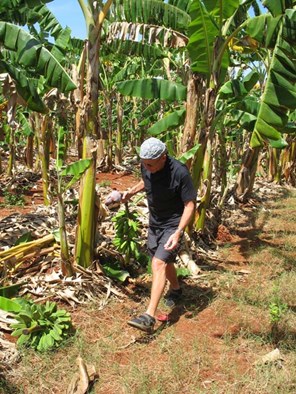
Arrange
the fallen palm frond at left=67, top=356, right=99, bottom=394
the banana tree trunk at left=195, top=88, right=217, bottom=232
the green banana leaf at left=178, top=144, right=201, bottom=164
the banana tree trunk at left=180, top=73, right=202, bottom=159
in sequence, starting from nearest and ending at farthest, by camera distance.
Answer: the fallen palm frond at left=67, top=356, right=99, bottom=394 < the green banana leaf at left=178, top=144, right=201, bottom=164 < the banana tree trunk at left=195, top=88, right=217, bottom=232 < the banana tree trunk at left=180, top=73, right=202, bottom=159

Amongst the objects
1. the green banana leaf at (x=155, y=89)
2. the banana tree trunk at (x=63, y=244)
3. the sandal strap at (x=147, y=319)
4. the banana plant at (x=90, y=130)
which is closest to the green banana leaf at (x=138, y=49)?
the green banana leaf at (x=155, y=89)

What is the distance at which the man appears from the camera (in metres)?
3.65

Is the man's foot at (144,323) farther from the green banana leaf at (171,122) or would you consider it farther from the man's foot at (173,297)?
the green banana leaf at (171,122)

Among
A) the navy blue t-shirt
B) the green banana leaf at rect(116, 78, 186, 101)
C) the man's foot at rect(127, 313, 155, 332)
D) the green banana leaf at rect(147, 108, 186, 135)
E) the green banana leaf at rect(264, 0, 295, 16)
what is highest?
the green banana leaf at rect(264, 0, 295, 16)

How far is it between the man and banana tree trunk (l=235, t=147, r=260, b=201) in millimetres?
5296

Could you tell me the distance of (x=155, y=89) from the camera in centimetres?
574

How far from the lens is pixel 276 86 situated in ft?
12.4

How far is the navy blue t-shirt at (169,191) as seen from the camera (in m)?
3.87

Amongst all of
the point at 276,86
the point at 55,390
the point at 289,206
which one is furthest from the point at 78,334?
the point at 289,206

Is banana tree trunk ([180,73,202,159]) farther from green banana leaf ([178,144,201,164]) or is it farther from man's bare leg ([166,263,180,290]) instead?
man's bare leg ([166,263,180,290])

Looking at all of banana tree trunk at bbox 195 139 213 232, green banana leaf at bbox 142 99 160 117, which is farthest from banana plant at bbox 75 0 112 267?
green banana leaf at bbox 142 99 160 117

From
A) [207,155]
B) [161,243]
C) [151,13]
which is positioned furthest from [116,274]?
[151,13]

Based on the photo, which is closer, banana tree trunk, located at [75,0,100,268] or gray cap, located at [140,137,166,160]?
gray cap, located at [140,137,166,160]

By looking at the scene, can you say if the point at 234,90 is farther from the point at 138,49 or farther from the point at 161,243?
the point at 161,243
